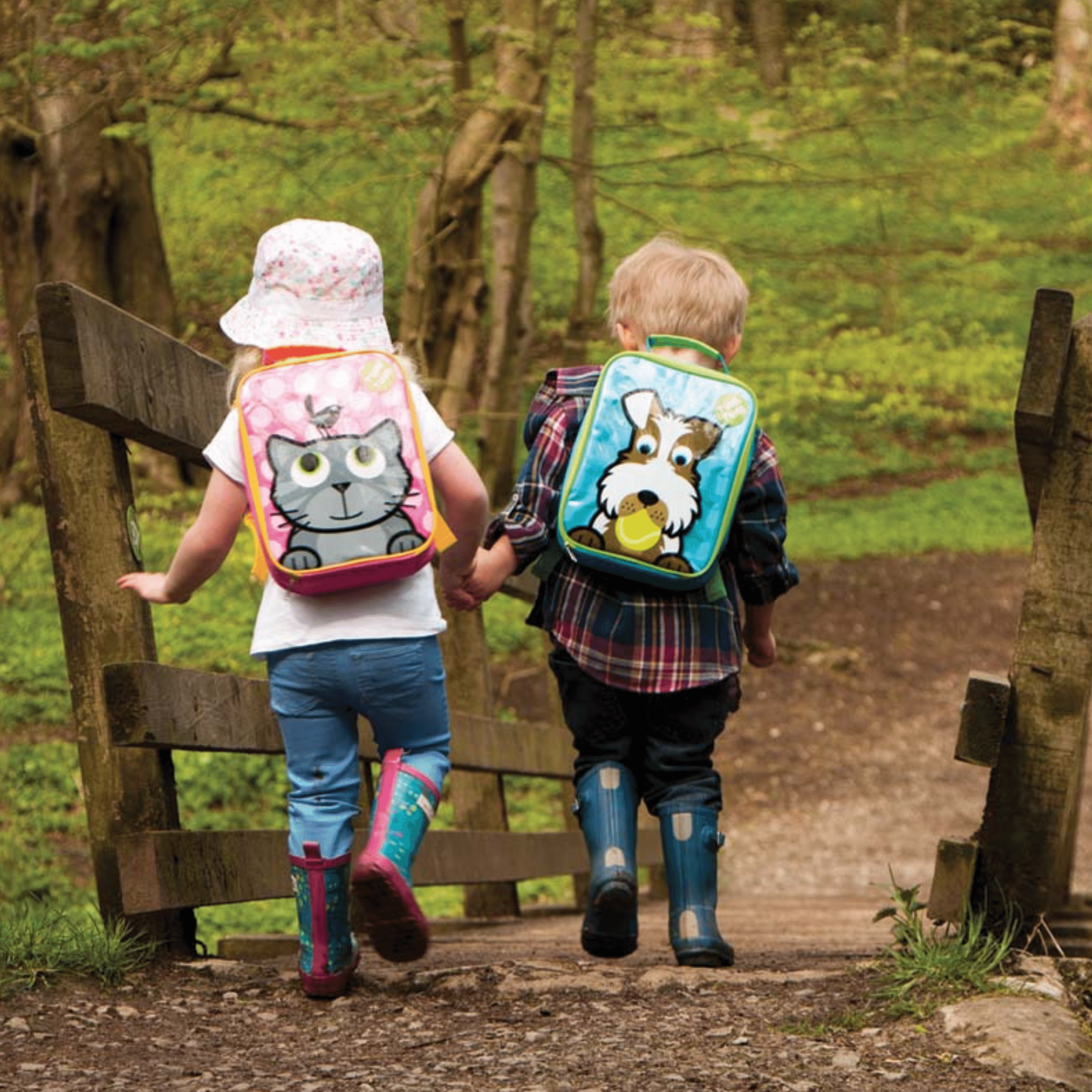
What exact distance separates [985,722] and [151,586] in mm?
1606

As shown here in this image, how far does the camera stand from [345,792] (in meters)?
3.30

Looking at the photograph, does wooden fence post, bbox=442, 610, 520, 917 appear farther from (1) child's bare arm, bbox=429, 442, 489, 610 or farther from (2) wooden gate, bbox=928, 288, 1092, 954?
(2) wooden gate, bbox=928, 288, 1092, 954

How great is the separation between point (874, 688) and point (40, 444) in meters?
9.94

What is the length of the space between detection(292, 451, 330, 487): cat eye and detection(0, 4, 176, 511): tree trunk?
29.8 ft

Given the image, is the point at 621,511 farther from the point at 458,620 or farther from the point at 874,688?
the point at 874,688

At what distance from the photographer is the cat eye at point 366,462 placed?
3.09 m

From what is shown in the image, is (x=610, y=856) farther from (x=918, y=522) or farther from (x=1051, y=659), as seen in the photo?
(x=918, y=522)

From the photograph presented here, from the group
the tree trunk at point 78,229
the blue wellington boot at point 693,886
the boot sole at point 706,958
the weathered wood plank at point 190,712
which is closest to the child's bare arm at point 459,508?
the weathered wood plank at point 190,712

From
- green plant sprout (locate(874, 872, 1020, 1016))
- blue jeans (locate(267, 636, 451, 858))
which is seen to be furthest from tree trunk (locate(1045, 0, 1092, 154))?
blue jeans (locate(267, 636, 451, 858))

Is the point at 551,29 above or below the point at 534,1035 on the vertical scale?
above

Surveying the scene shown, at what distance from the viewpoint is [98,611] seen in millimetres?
3436

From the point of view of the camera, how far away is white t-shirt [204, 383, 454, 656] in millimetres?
3158

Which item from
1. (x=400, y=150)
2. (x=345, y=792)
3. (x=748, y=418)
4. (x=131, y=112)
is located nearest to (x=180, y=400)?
(x=345, y=792)

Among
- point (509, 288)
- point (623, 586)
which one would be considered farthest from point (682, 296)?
point (509, 288)
